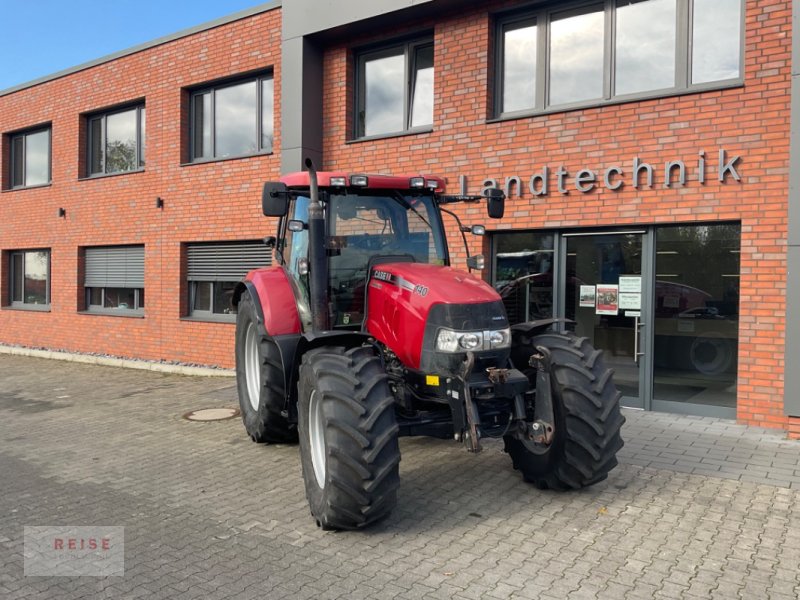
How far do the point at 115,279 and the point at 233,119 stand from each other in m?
4.30

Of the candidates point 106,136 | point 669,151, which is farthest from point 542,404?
point 106,136

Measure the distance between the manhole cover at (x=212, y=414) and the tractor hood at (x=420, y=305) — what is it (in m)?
3.56

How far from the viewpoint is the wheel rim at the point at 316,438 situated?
14.9 ft

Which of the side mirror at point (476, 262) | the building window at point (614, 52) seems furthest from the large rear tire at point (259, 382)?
the building window at point (614, 52)

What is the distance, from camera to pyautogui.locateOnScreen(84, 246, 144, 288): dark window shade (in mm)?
13016

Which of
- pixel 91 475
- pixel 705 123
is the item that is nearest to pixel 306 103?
pixel 705 123

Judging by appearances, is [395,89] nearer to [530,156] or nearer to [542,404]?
[530,156]

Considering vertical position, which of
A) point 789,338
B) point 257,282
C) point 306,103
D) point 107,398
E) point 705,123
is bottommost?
point 107,398

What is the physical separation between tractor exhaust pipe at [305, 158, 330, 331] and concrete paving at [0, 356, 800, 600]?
4.48 ft

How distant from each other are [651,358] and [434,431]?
4.34m

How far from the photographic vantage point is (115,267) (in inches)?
527

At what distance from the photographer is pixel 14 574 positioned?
3.71m

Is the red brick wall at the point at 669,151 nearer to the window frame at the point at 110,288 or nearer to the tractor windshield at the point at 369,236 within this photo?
the tractor windshield at the point at 369,236

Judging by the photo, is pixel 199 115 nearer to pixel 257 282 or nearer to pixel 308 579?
pixel 257 282
